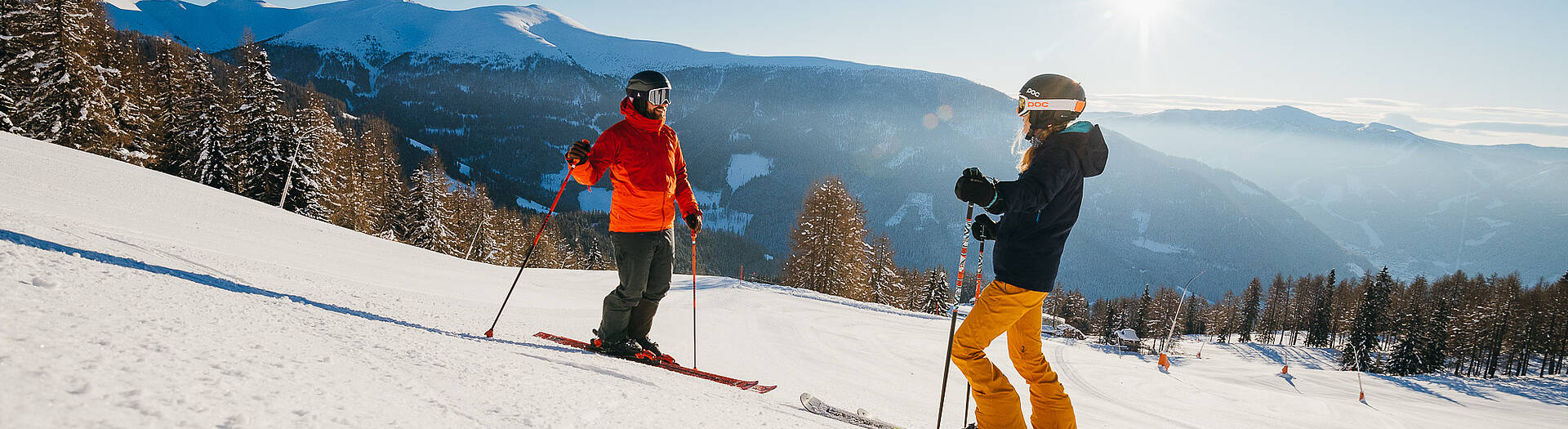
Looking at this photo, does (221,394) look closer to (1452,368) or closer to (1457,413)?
(1457,413)

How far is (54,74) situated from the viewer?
23547mm

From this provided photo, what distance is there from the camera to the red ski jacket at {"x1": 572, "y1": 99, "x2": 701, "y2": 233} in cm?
473

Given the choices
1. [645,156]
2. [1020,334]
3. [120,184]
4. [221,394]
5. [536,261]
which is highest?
[645,156]

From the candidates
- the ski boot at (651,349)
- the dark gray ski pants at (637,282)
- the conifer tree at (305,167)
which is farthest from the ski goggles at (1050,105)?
the conifer tree at (305,167)

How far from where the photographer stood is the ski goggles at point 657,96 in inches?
192

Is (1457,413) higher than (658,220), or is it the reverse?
(658,220)

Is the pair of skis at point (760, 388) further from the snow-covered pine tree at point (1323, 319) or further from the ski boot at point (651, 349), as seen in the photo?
the snow-covered pine tree at point (1323, 319)

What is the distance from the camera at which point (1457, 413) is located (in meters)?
17.4

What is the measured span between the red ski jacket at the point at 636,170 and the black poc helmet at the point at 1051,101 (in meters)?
2.64

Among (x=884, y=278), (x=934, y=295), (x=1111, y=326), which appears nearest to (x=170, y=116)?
(x=884, y=278)

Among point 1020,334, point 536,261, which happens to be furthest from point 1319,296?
point 1020,334

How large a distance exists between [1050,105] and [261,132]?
35349 millimetres

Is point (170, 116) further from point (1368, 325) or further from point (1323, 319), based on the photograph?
point (1323, 319)

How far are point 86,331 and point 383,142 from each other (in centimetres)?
4986
